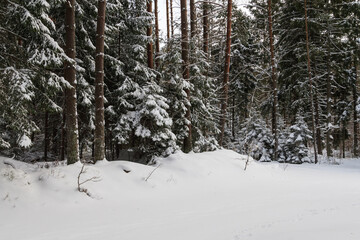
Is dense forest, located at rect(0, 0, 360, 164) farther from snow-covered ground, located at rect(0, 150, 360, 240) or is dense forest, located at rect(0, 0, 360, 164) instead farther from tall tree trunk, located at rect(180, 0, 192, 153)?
snow-covered ground, located at rect(0, 150, 360, 240)

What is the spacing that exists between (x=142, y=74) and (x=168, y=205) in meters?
7.50

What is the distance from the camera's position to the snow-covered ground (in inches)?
156

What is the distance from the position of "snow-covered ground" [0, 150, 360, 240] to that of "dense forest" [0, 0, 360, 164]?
132cm

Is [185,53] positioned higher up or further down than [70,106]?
higher up

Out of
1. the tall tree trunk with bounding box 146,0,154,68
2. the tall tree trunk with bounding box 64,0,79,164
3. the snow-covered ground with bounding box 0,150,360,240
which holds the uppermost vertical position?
the tall tree trunk with bounding box 146,0,154,68

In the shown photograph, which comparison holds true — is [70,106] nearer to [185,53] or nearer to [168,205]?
[168,205]

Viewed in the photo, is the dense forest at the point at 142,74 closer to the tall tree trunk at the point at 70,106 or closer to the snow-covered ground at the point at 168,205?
the tall tree trunk at the point at 70,106

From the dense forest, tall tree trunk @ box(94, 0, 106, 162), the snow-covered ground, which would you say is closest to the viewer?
the snow-covered ground

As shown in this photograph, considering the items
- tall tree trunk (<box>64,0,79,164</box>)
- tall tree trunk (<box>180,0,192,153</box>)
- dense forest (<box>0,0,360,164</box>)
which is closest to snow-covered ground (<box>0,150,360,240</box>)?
tall tree trunk (<box>64,0,79,164</box>)

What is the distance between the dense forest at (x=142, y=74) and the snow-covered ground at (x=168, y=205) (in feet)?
4.34

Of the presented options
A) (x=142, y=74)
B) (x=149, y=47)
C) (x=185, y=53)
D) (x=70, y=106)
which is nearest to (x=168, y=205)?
(x=70, y=106)

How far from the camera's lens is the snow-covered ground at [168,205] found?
13.0 ft

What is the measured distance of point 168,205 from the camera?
18.4 feet

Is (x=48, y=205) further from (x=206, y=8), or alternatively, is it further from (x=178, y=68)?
(x=206, y=8)
